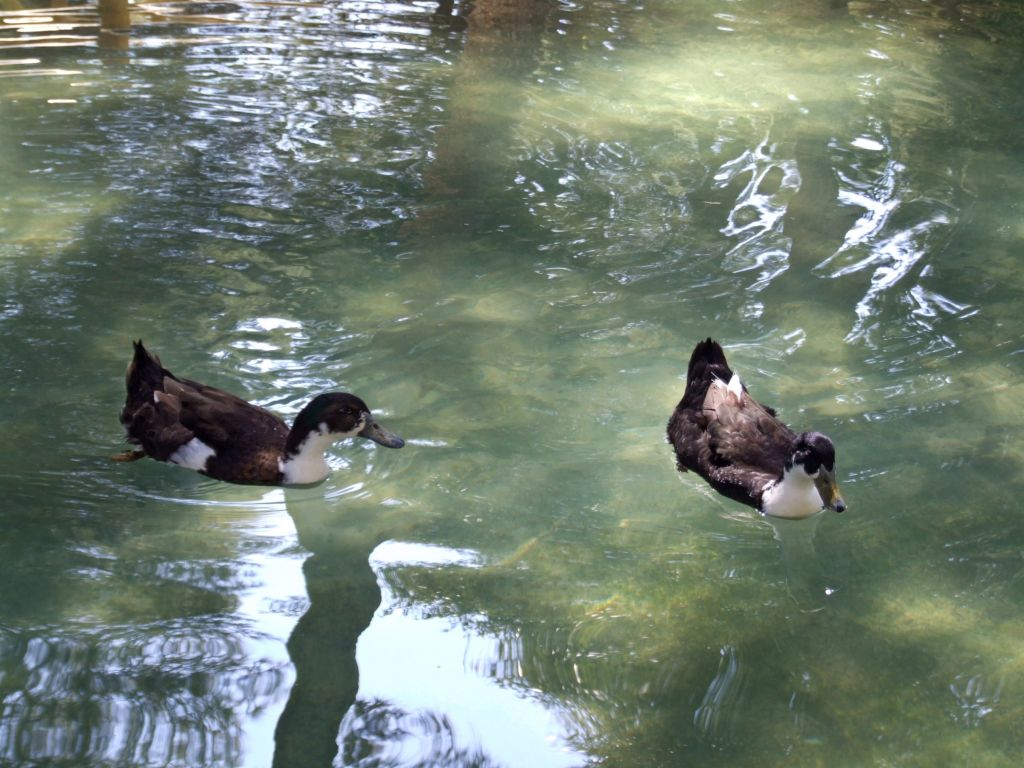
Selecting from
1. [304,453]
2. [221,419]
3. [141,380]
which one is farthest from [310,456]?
[141,380]

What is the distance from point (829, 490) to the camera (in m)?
5.32

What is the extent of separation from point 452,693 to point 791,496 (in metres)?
A: 1.77

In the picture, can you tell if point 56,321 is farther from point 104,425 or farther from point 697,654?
point 697,654

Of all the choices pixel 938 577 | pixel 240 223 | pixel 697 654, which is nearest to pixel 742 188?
pixel 240 223

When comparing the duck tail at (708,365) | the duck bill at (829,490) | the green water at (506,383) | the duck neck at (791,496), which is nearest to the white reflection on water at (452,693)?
the green water at (506,383)

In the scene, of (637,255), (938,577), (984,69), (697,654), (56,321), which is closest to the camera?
(697,654)

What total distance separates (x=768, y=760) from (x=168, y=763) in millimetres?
1986

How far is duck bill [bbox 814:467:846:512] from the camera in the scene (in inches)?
209

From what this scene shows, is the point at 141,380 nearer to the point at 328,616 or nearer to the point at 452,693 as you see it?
the point at 328,616

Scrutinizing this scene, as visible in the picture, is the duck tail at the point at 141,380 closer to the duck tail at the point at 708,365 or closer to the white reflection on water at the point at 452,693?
the white reflection on water at the point at 452,693

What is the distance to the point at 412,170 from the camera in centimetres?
898

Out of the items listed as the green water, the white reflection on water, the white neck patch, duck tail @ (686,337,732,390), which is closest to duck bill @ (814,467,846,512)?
the green water

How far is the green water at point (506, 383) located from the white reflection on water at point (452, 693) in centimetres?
2

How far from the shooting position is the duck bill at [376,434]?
18.7 feet
